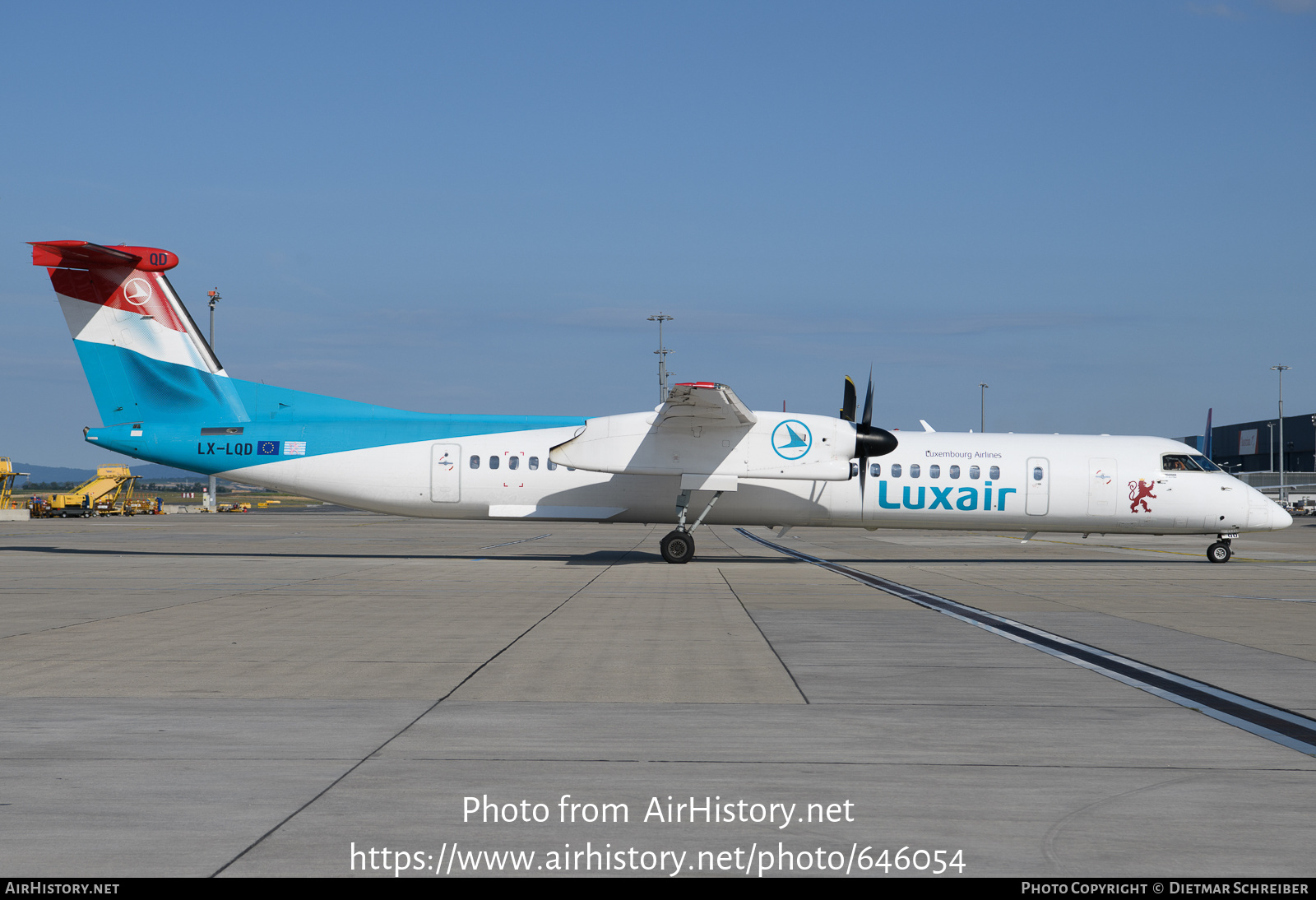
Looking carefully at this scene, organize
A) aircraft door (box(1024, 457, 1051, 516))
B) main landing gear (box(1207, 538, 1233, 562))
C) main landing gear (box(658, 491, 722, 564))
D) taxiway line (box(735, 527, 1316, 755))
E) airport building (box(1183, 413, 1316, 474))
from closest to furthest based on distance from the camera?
taxiway line (box(735, 527, 1316, 755))
main landing gear (box(658, 491, 722, 564))
aircraft door (box(1024, 457, 1051, 516))
main landing gear (box(1207, 538, 1233, 562))
airport building (box(1183, 413, 1316, 474))

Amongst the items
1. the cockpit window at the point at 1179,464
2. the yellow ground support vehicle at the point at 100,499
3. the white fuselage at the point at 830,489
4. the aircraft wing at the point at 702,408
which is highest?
the aircraft wing at the point at 702,408

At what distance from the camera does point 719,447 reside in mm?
22750

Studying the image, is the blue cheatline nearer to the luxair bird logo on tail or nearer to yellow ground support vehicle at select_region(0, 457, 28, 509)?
the luxair bird logo on tail

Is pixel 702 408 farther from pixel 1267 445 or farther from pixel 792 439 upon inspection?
pixel 1267 445

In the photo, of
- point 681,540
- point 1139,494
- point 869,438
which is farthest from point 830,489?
point 1139,494

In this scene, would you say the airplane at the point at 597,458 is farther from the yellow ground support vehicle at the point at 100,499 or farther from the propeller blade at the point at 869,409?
the yellow ground support vehicle at the point at 100,499

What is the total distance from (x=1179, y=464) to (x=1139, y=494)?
1495mm

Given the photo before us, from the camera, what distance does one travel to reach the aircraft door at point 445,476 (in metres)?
23.4

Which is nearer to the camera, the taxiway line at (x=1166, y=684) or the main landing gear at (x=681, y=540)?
the taxiway line at (x=1166, y=684)

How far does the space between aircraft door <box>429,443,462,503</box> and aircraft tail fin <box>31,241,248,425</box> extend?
5.27 meters

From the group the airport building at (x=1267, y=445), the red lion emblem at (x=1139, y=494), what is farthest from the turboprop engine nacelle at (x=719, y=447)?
the airport building at (x=1267, y=445)

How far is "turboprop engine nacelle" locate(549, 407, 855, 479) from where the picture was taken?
22484 millimetres

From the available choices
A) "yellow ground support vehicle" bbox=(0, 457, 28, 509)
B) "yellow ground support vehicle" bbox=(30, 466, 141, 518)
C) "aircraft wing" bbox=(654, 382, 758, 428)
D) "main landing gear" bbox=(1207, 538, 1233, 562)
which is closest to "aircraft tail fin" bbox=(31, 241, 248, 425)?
"aircraft wing" bbox=(654, 382, 758, 428)

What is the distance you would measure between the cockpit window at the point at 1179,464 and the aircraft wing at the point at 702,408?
10.6 meters
